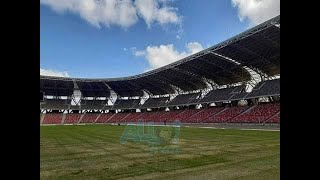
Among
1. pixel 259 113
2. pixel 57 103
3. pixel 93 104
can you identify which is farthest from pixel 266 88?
pixel 57 103

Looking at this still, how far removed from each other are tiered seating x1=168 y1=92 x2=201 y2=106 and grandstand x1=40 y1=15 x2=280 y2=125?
0.34 metres

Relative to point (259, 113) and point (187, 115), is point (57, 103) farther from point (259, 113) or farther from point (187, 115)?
point (259, 113)

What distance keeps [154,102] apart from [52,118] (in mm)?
31429

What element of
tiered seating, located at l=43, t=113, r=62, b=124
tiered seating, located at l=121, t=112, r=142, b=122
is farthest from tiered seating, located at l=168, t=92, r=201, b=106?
tiered seating, located at l=43, t=113, r=62, b=124

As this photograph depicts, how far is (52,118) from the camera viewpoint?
322 feet

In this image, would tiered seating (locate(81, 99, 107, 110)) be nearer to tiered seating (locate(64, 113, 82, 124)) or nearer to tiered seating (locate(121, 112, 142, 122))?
tiered seating (locate(64, 113, 82, 124))

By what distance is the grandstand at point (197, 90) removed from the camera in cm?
5259

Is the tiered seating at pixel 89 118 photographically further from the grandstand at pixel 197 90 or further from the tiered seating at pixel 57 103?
the tiered seating at pixel 57 103

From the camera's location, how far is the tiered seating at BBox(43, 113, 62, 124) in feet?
315

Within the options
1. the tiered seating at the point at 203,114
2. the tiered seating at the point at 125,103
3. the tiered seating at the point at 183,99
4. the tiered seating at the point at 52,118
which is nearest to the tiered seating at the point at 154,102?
the tiered seating at the point at 183,99

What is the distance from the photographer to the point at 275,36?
4450 cm
